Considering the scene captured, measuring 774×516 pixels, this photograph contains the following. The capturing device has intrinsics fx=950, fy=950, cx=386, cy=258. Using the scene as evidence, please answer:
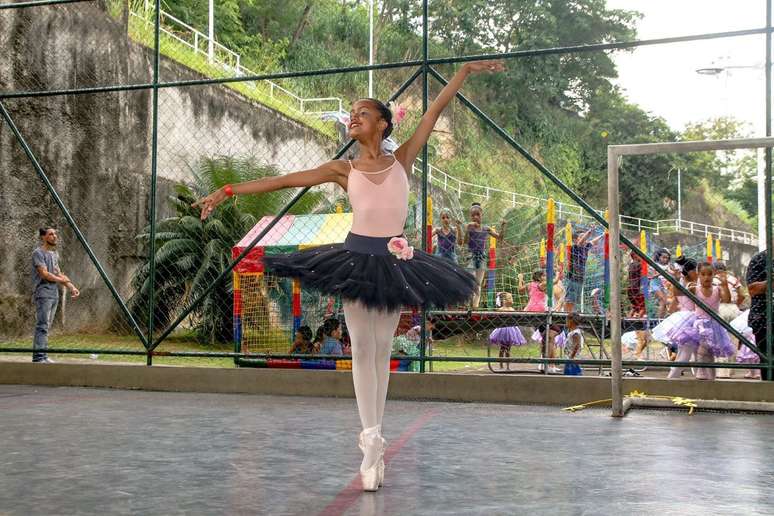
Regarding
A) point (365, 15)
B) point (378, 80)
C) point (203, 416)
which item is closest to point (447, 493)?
point (203, 416)

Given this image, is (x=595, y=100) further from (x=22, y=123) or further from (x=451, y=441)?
(x=451, y=441)

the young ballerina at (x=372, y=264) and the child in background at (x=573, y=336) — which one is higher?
the young ballerina at (x=372, y=264)

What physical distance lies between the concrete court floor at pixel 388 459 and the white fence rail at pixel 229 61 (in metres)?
10.7

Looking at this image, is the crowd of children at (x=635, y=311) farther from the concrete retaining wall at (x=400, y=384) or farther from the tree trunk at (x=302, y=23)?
the tree trunk at (x=302, y=23)

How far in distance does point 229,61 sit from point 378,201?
18086 millimetres

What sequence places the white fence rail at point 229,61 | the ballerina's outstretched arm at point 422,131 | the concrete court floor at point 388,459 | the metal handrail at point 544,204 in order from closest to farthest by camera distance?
the concrete court floor at point 388,459 → the ballerina's outstretched arm at point 422,131 → the white fence rail at point 229,61 → the metal handrail at point 544,204

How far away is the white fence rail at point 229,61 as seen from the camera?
697 inches

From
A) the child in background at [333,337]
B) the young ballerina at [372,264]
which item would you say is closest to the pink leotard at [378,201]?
the young ballerina at [372,264]

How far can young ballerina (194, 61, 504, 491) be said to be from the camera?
392 centimetres

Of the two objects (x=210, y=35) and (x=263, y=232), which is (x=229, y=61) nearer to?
(x=210, y=35)

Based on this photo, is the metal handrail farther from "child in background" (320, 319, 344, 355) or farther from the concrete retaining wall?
the concrete retaining wall

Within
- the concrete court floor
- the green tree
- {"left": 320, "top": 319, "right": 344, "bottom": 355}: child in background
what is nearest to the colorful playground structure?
{"left": 320, "top": 319, "right": 344, "bottom": 355}: child in background

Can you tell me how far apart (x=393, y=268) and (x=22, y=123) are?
10.5 m

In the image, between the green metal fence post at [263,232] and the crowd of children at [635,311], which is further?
the crowd of children at [635,311]
